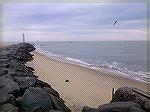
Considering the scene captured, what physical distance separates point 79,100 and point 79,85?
272 cm

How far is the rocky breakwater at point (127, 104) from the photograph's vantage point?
215 inches

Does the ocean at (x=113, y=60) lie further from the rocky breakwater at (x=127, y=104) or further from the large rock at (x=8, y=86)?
the large rock at (x=8, y=86)

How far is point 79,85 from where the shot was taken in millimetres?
11594

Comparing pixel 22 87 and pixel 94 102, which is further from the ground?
pixel 22 87

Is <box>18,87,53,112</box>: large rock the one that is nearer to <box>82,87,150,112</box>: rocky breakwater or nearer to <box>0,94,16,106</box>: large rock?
<box>0,94,16,106</box>: large rock

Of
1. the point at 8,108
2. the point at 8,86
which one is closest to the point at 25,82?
the point at 8,86

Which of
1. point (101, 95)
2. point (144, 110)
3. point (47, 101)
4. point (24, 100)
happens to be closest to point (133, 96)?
point (144, 110)

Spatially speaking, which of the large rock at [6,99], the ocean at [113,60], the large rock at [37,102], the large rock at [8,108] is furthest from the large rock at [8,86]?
the ocean at [113,60]

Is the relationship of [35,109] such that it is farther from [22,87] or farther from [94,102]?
[94,102]

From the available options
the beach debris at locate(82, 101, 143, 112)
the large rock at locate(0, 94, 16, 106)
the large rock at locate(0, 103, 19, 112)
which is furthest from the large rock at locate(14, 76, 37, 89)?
the beach debris at locate(82, 101, 143, 112)

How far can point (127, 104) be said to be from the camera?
5.60 m

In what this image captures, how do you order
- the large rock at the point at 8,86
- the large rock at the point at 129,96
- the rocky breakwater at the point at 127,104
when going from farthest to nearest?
the large rock at the point at 8,86, the large rock at the point at 129,96, the rocky breakwater at the point at 127,104

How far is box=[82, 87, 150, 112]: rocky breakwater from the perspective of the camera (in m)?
5.45

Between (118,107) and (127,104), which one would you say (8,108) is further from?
(127,104)
